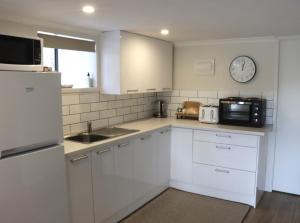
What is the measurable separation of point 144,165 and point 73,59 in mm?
1516

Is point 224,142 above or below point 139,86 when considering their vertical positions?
below

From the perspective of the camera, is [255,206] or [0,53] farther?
[255,206]

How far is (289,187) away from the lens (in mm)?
3900

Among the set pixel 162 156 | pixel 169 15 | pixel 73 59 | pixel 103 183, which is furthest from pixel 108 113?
pixel 169 15

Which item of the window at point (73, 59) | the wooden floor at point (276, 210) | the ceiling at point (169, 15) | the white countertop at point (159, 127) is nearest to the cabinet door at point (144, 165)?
the white countertop at point (159, 127)

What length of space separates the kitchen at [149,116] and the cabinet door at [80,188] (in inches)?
0.5

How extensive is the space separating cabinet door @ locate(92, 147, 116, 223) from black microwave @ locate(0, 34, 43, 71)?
Result: 3.21 feet

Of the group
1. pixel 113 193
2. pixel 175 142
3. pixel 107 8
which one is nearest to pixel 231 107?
pixel 175 142

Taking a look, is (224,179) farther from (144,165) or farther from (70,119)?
(70,119)

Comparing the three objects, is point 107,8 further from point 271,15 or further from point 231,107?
point 231,107

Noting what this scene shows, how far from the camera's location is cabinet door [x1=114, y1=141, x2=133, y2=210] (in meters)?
3.03

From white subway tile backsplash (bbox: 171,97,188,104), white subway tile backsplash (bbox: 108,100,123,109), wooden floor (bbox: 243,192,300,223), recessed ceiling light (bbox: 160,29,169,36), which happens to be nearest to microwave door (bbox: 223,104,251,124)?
white subway tile backsplash (bbox: 171,97,188,104)

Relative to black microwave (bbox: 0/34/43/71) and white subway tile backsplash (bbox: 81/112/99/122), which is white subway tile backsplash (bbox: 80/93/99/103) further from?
black microwave (bbox: 0/34/43/71)

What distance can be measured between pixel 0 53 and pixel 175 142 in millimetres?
2496
